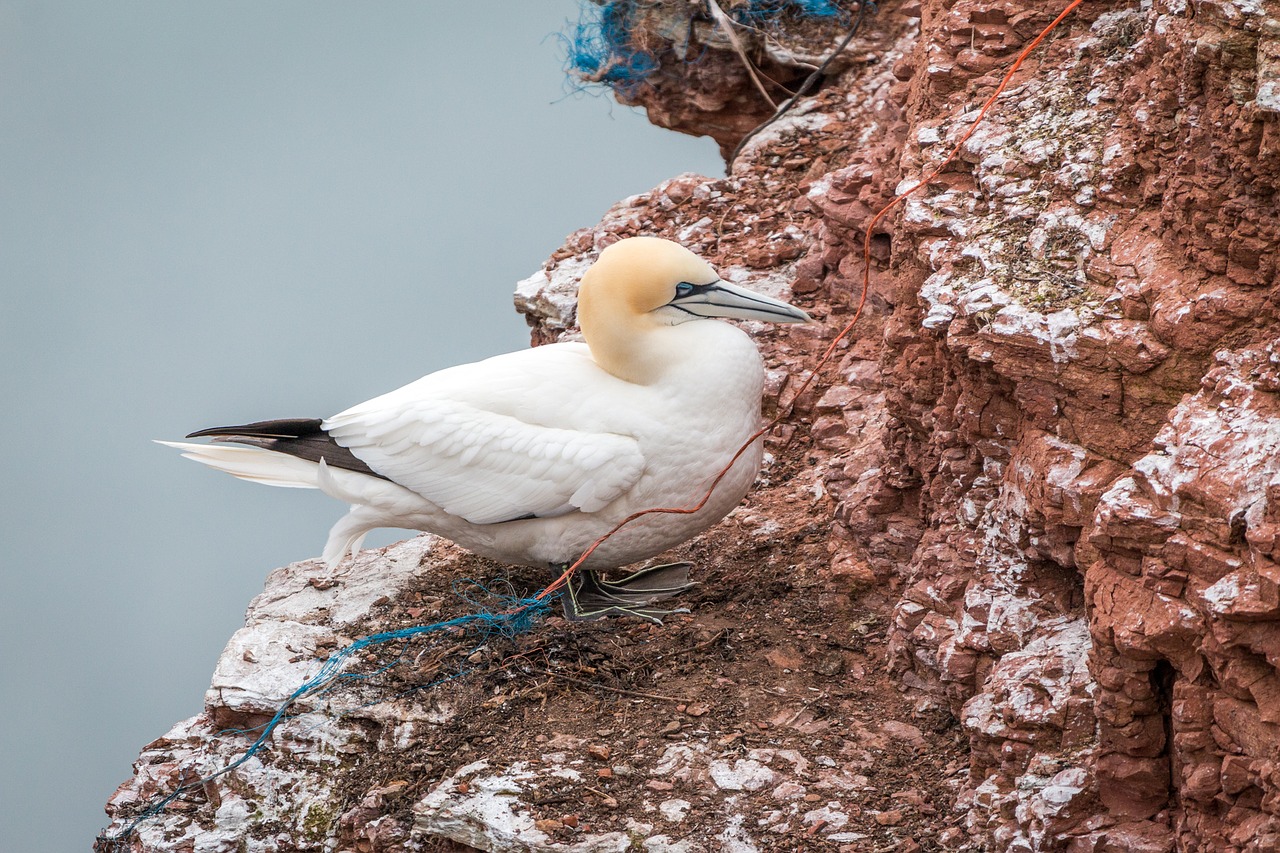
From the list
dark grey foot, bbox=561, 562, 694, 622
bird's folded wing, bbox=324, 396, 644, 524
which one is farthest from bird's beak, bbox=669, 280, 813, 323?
dark grey foot, bbox=561, 562, 694, 622

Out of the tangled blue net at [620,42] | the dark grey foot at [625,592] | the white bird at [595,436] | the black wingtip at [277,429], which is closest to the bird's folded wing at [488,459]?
the white bird at [595,436]

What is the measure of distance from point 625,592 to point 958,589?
151 centimetres

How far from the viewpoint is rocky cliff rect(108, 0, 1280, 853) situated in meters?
2.79

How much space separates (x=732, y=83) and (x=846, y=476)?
3811 millimetres

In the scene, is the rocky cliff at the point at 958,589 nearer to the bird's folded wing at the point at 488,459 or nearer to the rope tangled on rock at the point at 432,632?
the rope tangled on rock at the point at 432,632

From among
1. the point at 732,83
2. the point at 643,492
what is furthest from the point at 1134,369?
the point at 732,83

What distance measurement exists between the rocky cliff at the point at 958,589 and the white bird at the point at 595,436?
0.37 m

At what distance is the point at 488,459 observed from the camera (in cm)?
474

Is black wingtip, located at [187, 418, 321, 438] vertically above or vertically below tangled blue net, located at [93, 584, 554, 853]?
above

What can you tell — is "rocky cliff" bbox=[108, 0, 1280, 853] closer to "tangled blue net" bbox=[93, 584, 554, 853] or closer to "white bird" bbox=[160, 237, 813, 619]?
"tangled blue net" bbox=[93, 584, 554, 853]

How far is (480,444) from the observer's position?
15.6 feet

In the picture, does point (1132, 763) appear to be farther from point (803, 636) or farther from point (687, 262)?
point (687, 262)

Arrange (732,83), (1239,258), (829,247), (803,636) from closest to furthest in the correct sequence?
(1239,258)
(803,636)
(829,247)
(732,83)

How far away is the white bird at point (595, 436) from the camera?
4664mm
